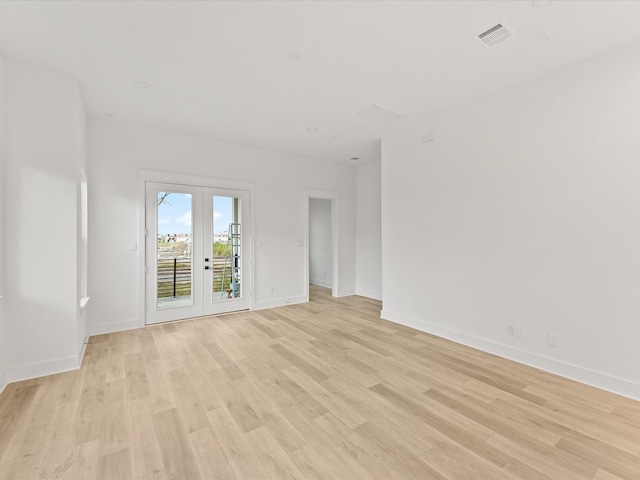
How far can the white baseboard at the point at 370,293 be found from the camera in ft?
21.9

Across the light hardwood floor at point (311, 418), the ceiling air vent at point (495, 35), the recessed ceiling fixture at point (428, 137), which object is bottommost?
the light hardwood floor at point (311, 418)

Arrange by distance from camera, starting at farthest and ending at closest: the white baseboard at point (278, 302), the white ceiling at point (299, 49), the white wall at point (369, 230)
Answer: the white wall at point (369, 230)
the white baseboard at point (278, 302)
the white ceiling at point (299, 49)

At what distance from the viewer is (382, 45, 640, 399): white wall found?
2727mm

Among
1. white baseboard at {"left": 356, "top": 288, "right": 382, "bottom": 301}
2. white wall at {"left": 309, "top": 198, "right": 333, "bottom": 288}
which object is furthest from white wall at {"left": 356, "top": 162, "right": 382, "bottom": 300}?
white wall at {"left": 309, "top": 198, "right": 333, "bottom": 288}

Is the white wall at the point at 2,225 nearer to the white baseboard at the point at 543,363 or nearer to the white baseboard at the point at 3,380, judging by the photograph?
the white baseboard at the point at 3,380

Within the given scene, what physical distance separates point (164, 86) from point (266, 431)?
3.62 meters

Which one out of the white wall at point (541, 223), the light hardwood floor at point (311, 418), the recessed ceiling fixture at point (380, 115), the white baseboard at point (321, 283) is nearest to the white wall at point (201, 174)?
the light hardwood floor at point (311, 418)

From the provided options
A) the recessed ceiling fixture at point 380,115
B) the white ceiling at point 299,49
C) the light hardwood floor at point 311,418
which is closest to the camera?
the light hardwood floor at point 311,418

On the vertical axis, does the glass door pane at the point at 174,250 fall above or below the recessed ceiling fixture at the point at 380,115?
below

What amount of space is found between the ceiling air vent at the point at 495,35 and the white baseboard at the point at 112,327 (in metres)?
5.49

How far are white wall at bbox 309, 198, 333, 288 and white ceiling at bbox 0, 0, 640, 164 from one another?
4.60 meters

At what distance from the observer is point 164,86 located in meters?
3.37

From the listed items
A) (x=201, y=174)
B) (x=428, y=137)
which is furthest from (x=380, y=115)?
(x=201, y=174)

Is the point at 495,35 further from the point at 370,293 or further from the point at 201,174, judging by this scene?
the point at 370,293
